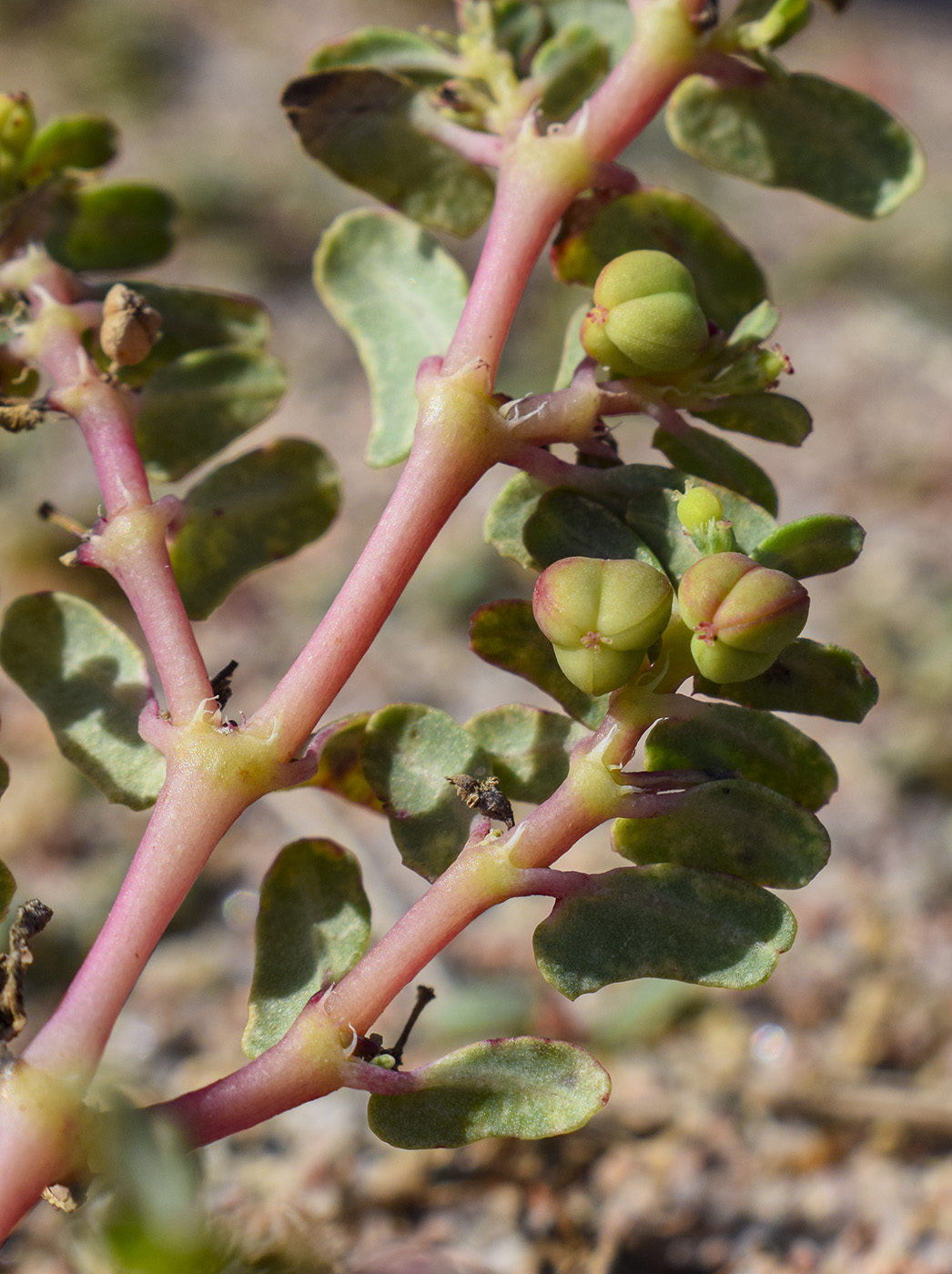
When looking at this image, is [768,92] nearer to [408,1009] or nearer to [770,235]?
[408,1009]

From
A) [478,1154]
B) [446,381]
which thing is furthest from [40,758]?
[446,381]

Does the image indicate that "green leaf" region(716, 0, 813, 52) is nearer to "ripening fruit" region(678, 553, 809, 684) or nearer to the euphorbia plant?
the euphorbia plant

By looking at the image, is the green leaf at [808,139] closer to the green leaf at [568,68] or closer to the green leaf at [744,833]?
the green leaf at [568,68]

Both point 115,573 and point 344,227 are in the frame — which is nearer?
point 115,573

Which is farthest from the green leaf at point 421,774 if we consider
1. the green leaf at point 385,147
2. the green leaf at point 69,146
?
the green leaf at point 69,146

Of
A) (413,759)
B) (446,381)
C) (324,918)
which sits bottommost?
(324,918)

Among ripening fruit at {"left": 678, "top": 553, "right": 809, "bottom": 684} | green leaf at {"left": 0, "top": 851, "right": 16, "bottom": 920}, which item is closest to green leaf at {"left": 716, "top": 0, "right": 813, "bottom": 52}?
ripening fruit at {"left": 678, "top": 553, "right": 809, "bottom": 684}
